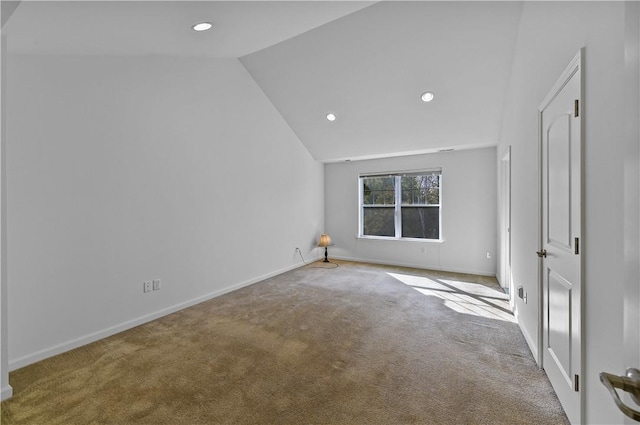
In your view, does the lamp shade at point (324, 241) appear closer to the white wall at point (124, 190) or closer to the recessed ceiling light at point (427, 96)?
the white wall at point (124, 190)

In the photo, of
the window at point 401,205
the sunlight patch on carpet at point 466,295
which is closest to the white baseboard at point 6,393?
the sunlight patch on carpet at point 466,295

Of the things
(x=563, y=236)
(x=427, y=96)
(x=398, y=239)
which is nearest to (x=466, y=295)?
(x=398, y=239)

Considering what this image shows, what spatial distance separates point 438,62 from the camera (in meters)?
3.58

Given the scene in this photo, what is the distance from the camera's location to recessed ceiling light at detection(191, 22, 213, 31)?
257 centimetres

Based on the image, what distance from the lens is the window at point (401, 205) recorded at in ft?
19.1

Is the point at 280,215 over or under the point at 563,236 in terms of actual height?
over

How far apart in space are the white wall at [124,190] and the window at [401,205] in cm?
257

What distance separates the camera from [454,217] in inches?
217

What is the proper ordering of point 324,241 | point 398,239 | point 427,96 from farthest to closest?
point 324,241
point 398,239
point 427,96

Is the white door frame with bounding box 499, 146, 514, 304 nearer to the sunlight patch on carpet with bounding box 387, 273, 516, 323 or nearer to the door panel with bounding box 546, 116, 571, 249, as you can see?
the sunlight patch on carpet with bounding box 387, 273, 516, 323

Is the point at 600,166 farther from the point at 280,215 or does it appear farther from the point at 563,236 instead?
the point at 280,215

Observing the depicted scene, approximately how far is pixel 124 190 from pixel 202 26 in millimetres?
1784

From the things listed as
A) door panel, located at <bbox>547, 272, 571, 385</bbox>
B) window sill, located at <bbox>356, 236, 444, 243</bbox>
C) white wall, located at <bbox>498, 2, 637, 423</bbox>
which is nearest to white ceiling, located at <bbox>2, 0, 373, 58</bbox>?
white wall, located at <bbox>498, 2, 637, 423</bbox>

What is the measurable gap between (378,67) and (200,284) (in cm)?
368
